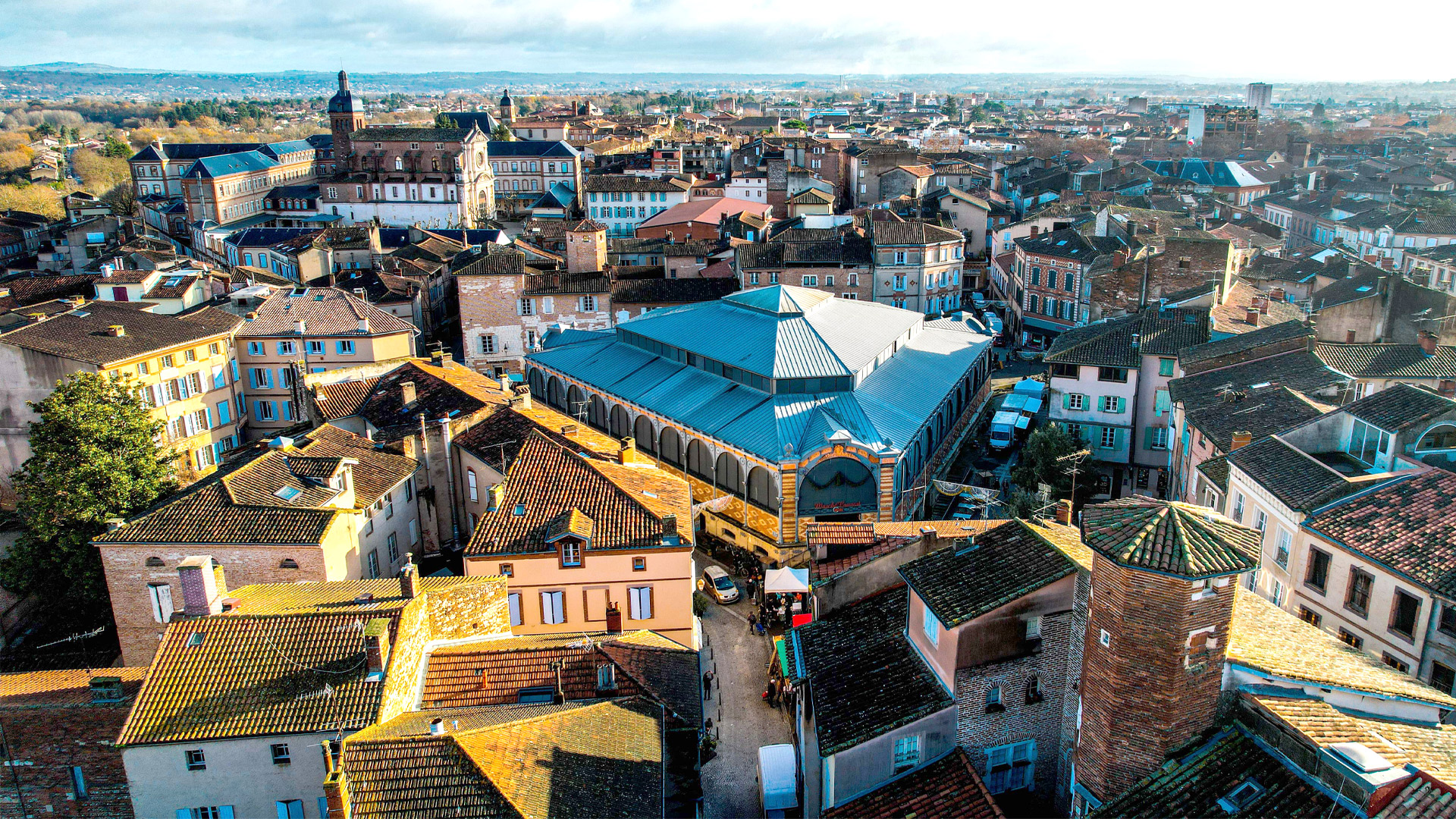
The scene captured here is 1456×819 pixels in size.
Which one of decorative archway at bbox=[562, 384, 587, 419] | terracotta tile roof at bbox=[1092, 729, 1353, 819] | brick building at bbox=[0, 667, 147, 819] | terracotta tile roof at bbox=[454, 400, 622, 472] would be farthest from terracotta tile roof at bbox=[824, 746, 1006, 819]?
decorative archway at bbox=[562, 384, 587, 419]

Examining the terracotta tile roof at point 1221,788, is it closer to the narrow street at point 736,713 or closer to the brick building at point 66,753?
the narrow street at point 736,713

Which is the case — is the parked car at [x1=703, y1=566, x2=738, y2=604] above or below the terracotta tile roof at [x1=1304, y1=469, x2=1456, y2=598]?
below

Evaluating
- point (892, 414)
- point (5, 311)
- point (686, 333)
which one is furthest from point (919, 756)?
point (5, 311)

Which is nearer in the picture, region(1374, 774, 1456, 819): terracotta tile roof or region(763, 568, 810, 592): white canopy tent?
region(1374, 774, 1456, 819): terracotta tile roof

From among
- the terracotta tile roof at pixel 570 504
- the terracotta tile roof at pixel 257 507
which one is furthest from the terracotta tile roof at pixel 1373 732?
the terracotta tile roof at pixel 257 507

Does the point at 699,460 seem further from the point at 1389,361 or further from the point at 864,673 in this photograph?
the point at 1389,361

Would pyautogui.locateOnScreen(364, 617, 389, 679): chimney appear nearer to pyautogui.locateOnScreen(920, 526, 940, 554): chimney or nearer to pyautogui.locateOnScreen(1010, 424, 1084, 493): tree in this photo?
pyautogui.locateOnScreen(920, 526, 940, 554): chimney

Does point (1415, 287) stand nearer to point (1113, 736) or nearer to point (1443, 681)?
point (1443, 681)
